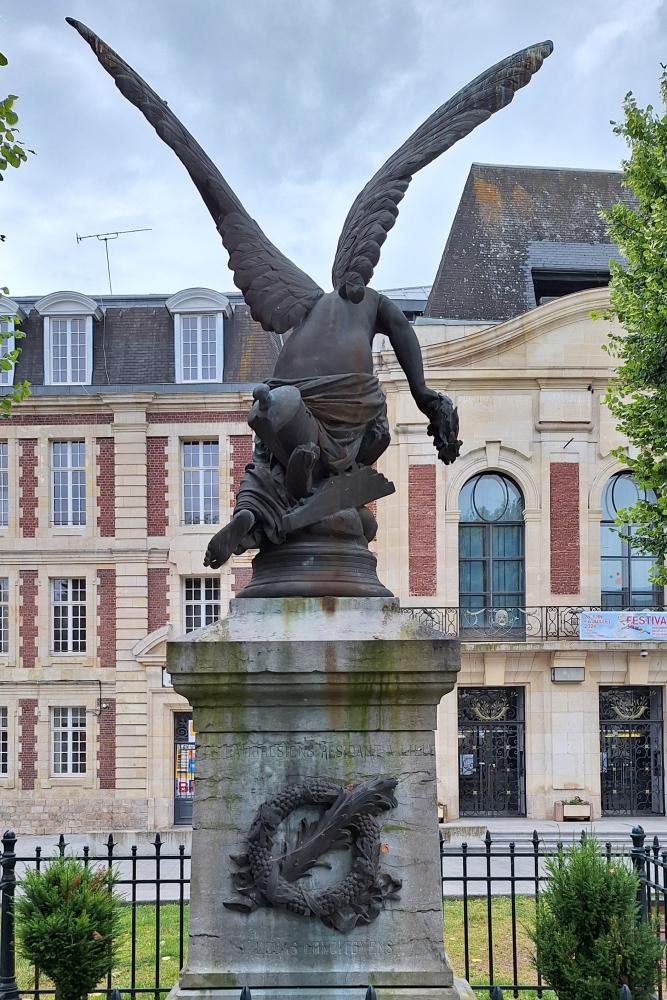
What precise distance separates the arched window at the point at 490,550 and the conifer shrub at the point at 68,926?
2001cm

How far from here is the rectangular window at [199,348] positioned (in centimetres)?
2786

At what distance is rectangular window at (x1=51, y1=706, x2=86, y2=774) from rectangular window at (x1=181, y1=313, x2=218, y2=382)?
9.64m

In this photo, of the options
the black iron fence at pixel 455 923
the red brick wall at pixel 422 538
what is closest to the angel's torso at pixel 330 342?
the black iron fence at pixel 455 923

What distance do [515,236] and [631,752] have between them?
15.1 meters

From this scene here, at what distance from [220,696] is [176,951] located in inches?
314

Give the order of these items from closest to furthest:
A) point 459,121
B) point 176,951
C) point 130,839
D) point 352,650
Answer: point 352,650
point 459,121
point 176,951
point 130,839

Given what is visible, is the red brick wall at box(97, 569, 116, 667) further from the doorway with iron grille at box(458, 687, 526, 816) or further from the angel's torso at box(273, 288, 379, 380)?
the angel's torso at box(273, 288, 379, 380)

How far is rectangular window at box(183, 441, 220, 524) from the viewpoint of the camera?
27.2m

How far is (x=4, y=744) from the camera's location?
26812 mm

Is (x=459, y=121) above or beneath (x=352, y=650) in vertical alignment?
above

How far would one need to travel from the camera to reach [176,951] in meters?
11.2

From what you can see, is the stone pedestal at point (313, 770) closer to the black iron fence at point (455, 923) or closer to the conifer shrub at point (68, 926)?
the black iron fence at point (455, 923)

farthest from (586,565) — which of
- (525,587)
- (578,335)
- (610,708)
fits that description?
(578,335)

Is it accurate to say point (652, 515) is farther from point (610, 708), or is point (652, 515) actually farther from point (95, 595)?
point (95, 595)
